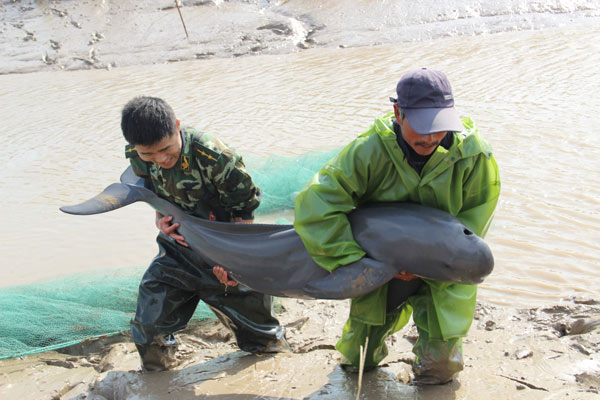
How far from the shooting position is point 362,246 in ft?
9.68

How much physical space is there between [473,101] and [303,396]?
6.61m

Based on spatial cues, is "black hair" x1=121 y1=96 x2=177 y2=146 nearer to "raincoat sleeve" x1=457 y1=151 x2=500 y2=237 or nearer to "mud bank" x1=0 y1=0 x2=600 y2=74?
"raincoat sleeve" x1=457 y1=151 x2=500 y2=237

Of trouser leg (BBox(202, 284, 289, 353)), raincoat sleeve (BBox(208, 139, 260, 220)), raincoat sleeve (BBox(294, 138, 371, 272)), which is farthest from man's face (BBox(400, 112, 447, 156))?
trouser leg (BBox(202, 284, 289, 353))

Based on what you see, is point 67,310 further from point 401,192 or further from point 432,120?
point 432,120

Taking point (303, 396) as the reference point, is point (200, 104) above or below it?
above

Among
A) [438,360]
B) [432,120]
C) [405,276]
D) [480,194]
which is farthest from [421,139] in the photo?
[438,360]

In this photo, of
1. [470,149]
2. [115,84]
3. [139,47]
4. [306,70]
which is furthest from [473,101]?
[139,47]

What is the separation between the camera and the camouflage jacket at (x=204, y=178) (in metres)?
3.38

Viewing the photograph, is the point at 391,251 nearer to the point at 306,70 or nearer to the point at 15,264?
the point at 15,264

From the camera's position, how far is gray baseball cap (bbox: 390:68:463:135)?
2650 mm

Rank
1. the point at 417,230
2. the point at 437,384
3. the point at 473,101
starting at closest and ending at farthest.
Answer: the point at 417,230 → the point at 437,384 → the point at 473,101

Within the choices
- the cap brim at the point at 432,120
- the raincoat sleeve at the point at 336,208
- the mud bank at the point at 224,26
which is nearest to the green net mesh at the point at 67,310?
the raincoat sleeve at the point at 336,208

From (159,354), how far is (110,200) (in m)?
1.04

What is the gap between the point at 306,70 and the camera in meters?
12.3
